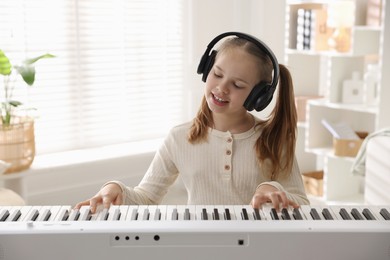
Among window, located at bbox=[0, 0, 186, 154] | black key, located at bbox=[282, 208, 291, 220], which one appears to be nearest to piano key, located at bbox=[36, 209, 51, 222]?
black key, located at bbox=[282, 208, 291, 220]

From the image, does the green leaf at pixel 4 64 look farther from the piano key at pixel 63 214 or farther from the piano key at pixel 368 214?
the piano key at pixel 368 214

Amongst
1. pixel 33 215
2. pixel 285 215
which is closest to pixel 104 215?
pixel 33 215

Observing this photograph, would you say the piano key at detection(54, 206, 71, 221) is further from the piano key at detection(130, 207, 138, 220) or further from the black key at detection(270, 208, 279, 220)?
Answer: the black key at detection(270, 208, 279, 220)

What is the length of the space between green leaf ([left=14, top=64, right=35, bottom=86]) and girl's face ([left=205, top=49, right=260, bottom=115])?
186 centimetres

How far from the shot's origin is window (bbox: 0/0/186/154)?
3793mm

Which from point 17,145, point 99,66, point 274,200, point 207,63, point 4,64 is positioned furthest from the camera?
point 99,66

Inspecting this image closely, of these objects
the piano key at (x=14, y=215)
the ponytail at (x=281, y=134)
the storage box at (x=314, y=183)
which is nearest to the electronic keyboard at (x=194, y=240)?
the piano key at (x=14, y=215)

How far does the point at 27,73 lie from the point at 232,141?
1.85 m

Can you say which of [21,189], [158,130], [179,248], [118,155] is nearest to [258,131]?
[179,248]

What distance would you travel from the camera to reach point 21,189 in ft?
11.1

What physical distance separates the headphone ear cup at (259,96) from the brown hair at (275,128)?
89 mm

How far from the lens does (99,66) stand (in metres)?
4.11

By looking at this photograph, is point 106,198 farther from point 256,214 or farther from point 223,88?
point 223,88

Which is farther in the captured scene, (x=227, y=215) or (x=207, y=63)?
(x=207, y=63)
